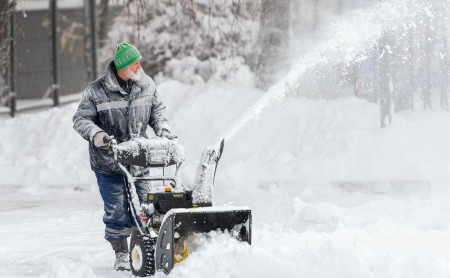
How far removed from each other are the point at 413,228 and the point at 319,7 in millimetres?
6152

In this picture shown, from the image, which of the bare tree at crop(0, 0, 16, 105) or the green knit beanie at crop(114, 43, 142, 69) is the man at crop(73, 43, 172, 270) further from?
the bare tree at crop(0, 0, 16, 105)

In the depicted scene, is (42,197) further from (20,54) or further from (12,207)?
(20,54)

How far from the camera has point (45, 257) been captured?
7125 millimetres

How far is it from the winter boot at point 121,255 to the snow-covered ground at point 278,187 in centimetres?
8

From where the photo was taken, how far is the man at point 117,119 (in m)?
→ 6.09

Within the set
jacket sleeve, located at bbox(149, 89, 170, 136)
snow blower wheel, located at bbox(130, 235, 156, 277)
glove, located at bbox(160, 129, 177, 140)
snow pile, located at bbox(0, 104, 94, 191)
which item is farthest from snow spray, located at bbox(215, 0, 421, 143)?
snow blower wheel, located at bbox(130, 235, 156, 277)

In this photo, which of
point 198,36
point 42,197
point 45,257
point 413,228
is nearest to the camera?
point 45,257

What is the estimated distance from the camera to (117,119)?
6195 millimetres

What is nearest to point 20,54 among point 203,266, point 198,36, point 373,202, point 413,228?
point 198,36

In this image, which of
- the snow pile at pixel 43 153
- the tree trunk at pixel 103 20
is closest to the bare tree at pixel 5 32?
the snow pile at pixel 43 153

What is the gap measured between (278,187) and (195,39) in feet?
25.2

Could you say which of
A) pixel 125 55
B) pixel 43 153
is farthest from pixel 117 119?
pixel 43 153

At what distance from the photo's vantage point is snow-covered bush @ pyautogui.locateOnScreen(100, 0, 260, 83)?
681 inches

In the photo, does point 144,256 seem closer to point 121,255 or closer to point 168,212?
point 168,212
